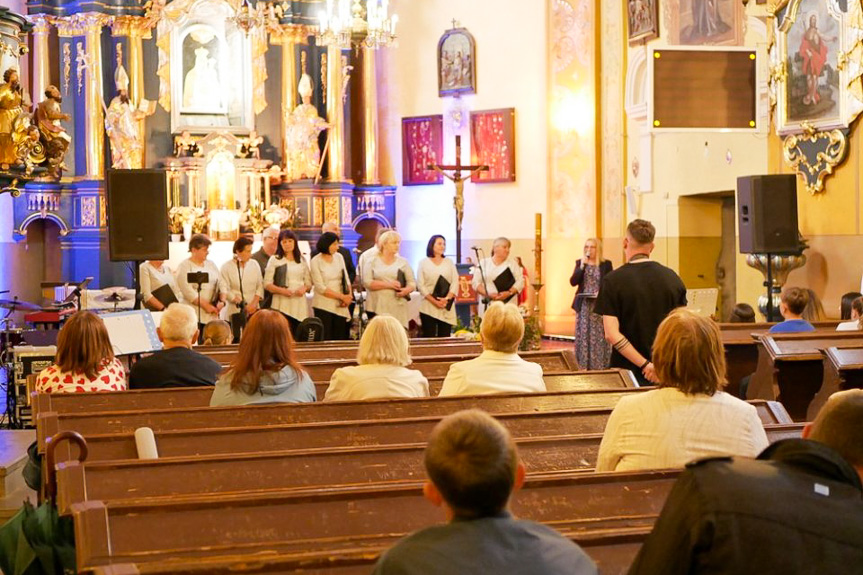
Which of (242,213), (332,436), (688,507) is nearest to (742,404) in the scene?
(332,436)

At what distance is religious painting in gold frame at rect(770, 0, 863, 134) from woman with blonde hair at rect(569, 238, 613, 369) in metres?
2.27

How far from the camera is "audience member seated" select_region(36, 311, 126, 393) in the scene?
639 cm

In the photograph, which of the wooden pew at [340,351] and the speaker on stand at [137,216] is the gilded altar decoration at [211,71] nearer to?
the speaker on stand at [137,216]

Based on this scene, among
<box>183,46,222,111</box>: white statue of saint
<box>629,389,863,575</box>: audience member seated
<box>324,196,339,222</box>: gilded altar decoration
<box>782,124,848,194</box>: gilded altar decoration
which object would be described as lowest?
<box>629,389,863,575</box>: audience member seated

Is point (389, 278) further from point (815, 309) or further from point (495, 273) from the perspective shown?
point (815, 309)

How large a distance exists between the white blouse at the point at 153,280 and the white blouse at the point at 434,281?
7.84 ft

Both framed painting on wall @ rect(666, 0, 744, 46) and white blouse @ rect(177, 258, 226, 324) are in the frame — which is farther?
framed painting on wall @ rect(666, 0, 744, 46)

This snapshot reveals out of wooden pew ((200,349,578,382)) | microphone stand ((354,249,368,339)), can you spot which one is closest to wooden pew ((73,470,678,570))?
wooden pew ((200,349,578,382))

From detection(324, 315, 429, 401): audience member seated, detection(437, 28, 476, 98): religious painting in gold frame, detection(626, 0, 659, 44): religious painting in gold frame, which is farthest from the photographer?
detection(437, 28, 476, 98): religious painting in gold frame

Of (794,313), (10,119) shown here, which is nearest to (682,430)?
(794,313)

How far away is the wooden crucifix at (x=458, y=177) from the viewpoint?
18.3 meters

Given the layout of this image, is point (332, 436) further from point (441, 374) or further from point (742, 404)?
point (441, 374)

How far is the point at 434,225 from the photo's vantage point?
20094mm

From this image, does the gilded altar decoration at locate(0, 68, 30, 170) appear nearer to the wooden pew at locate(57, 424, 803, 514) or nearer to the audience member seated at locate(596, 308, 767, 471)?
the wooden pew at locate(57, 424, 803, 514)
